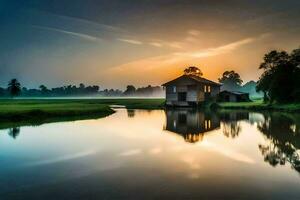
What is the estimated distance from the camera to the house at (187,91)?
78.2m

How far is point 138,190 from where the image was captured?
11234mm

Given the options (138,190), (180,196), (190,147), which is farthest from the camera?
(190,147)

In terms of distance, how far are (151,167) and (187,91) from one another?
6550 cm

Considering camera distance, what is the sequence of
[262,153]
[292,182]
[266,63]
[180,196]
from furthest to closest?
[266,63] < [262,153] < [292,182] < [180,196]

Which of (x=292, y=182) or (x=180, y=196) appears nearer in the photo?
(x=180, y=196)

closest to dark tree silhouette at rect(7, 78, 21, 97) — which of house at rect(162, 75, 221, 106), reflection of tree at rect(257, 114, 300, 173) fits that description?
house at rect(162, 75, 221, 106)

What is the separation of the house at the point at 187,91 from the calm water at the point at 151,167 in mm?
53129

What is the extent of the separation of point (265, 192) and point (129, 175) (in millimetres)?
5452

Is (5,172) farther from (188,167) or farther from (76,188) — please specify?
(188,167)

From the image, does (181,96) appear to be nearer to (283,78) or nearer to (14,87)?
(283,78)

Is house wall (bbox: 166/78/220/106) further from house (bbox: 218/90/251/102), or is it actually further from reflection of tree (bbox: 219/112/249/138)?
reflection of tree (bbox: 219/112/249/138)

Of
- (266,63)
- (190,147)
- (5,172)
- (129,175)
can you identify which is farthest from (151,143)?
(266,63)

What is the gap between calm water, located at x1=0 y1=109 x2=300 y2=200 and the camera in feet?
36.4

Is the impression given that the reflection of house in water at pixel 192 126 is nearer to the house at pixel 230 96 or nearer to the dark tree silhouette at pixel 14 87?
the house at pixel 230 96
